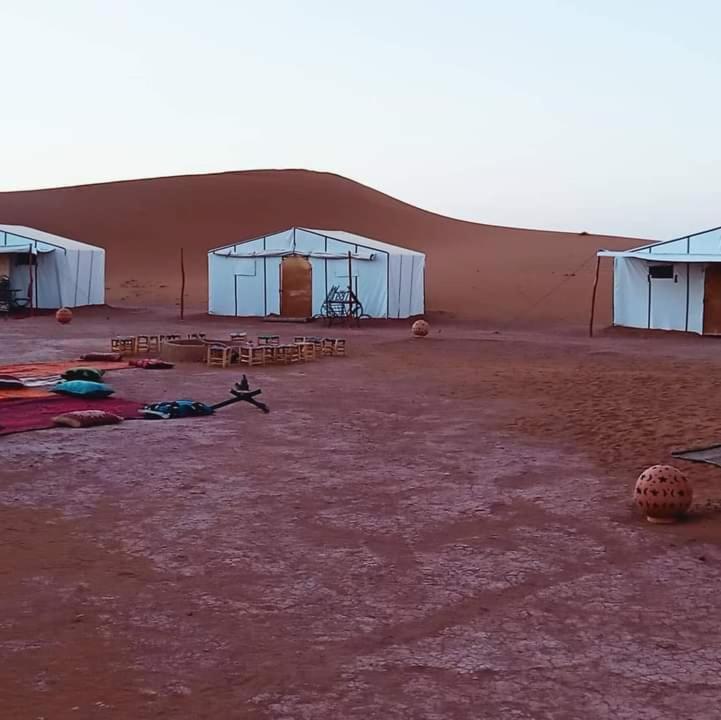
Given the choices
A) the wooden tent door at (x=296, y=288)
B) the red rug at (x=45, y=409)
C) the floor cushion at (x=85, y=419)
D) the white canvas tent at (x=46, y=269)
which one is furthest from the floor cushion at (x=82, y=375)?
the white canvas tent at (x=46, y=269)

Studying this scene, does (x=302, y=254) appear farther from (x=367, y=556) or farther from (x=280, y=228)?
(x=280, y=228)

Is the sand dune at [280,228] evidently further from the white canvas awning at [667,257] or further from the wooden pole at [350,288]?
the white canvas awning at [667,257]

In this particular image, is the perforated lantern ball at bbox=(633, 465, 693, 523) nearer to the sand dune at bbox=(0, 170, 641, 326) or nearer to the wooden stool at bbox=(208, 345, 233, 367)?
the wooden stool at bbox=(208, 345, 233, 367)

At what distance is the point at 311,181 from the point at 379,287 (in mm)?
52486

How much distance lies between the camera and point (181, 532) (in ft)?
20.8

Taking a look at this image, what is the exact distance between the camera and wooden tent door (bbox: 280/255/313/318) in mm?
28547

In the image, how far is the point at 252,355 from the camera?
16219 mm

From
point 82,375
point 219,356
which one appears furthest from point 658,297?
point 82,375

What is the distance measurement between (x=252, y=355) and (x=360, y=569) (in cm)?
1079

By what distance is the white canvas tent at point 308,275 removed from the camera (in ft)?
91.0

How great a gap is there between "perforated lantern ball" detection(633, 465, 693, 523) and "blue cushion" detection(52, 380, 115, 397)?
23.2ft

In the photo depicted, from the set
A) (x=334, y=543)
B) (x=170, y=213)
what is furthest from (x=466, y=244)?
(x=334, y=543)

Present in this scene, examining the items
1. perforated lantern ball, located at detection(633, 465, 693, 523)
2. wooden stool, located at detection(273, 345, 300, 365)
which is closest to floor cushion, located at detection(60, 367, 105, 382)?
wooden stool, located at detection(273, 345, 300, 365)

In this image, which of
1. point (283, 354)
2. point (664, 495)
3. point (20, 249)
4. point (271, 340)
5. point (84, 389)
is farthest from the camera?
point (20, 249)
